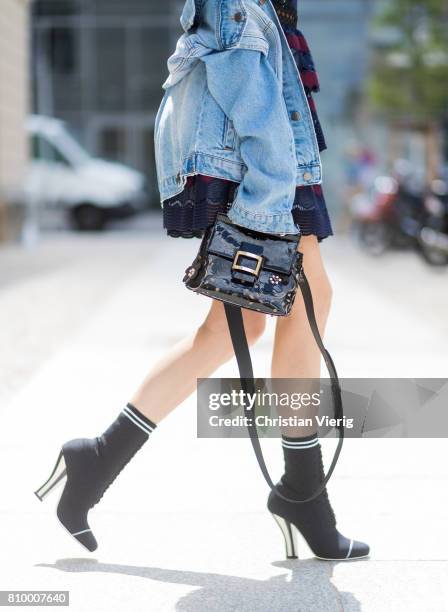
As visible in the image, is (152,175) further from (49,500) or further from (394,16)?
(49,500)

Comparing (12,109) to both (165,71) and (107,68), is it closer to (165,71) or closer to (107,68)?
(165,71)

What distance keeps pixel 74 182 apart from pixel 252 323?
54.0ft

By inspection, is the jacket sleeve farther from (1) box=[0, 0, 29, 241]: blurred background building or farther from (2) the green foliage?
(2) the green foliage

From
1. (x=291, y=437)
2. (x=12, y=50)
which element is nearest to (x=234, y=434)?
(x=291, y=437)

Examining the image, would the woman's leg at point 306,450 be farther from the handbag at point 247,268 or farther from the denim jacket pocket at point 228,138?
the denim jacket pocket at point 228,138

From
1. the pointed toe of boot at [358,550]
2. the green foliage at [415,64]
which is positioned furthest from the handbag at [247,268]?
the green foliage at [415,64]

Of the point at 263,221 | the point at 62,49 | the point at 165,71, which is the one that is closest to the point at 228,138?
the point at 263,221

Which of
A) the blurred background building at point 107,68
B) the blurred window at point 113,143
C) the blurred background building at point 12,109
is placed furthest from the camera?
the blurred background building at point 107,68

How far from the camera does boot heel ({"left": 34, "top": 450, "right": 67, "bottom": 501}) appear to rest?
106 inches

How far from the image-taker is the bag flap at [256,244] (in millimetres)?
2365

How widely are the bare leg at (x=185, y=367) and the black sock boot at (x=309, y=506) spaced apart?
277 mm

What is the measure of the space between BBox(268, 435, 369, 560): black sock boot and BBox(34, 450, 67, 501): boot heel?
1.82ft

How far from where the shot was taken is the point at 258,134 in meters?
2.32

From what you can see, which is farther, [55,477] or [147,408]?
[55,477]
